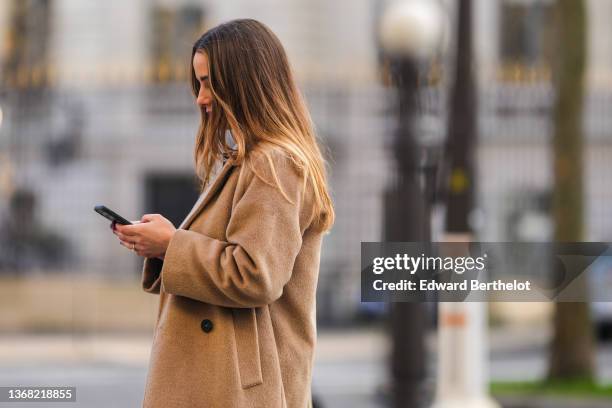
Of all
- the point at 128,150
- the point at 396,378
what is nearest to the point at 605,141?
the point at 128,150

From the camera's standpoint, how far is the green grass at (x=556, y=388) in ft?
32.5

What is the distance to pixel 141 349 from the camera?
52.1 ft

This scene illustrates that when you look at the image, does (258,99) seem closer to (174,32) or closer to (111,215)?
(111,215)

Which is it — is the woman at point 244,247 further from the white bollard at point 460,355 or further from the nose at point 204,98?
the white bollard at point 460,355

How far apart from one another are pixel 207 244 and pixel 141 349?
13599 millimetres

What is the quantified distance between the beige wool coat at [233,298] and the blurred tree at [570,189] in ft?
27.3

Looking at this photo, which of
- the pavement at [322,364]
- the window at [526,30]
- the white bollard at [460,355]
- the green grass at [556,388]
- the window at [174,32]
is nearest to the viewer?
the white bollard at [460,355]

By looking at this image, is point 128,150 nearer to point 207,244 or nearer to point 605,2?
point 605,2

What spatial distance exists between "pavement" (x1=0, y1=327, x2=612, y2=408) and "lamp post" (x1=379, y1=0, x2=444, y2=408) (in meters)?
0.82

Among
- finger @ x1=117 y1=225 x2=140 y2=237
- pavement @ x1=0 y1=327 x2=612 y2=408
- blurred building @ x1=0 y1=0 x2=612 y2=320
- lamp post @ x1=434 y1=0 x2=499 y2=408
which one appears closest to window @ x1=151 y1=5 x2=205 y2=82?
blurred building @ x1=0 y1=0 x2=612 y2=320

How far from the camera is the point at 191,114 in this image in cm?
1964

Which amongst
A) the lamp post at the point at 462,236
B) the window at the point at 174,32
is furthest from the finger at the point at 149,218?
the window at the point at 174,32

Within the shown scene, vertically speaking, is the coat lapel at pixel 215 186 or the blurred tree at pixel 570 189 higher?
the blurred tree at pixel 570 189

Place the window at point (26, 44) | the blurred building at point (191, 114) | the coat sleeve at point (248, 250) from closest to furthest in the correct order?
the coat sleeve at point (248, 250)
the window at point (26, 44)
the blurred building at point (191, 114)
